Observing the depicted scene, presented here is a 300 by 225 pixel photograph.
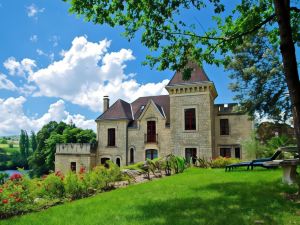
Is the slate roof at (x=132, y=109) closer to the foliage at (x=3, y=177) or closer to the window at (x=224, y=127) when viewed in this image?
the window at (x=224, y=127)

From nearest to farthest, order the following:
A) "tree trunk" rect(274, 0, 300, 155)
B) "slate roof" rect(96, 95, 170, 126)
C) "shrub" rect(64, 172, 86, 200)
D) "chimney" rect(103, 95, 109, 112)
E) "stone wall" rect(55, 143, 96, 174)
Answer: "tree trunk" rect(274, 0, 300, 155) → "shrub" rect(64, 172, 86, 200) → "slate roof" rect(96, 95, 170, 126) → "stone wall" rect(55, 143, 96, 174) → "chimney" rect(103, 95, 109, 112)

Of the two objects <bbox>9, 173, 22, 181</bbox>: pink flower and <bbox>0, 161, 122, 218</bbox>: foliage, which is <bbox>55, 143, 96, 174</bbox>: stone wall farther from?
<bbox>9, 173, 22, 181</bbox>: pink flower

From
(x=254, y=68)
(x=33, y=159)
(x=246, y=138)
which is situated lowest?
(x=33, y=159)

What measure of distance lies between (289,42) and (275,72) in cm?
1507

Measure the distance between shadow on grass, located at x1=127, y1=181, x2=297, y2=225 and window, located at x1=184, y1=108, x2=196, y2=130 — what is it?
1853cm

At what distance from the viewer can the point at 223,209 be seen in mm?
5793

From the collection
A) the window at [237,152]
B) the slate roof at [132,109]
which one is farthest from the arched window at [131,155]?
the window at [237,152]

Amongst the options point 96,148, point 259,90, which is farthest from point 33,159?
point 259,90

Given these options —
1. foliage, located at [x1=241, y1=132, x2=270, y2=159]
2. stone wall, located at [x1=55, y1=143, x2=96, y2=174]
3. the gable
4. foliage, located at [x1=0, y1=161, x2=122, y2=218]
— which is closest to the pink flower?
foliage, located at [x1=0, y1=161, x2=122, y2=218]

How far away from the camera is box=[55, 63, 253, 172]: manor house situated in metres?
26.0

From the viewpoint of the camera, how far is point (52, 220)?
5.83 metres

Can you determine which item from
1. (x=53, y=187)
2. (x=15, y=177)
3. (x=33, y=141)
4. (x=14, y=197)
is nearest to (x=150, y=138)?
(x=53, y=187)

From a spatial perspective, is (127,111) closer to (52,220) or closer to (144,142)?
(144,142)

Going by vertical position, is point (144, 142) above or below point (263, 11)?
below
